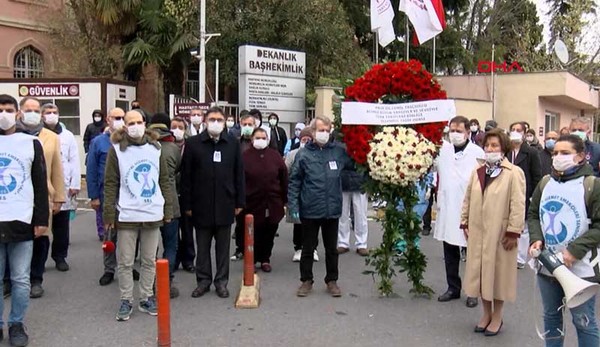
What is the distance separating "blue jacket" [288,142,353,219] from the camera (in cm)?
634

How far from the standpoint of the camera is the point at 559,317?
4195 mm

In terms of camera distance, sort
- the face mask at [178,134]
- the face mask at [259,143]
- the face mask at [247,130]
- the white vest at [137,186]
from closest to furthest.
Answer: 1. the white vest at [137,186]
2. the face mask at [178,134]
3. the face mask at [259,143]
4. the face mask at [247,130]

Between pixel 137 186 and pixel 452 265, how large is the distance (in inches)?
129

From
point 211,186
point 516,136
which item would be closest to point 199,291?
point 211,186

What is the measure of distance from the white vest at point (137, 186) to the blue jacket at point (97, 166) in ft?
5.88

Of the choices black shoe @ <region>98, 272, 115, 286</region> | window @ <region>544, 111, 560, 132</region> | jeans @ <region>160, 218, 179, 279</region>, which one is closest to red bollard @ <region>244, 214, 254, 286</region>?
jeans @ <region>160, 218, 179, 279</region>

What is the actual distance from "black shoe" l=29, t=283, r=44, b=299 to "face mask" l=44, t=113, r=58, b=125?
193 centimetres

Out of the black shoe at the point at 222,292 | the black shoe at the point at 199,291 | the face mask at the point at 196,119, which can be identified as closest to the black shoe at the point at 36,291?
the black shoe at the point at 199,291

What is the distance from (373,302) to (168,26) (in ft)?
54.1

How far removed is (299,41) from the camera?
737 inches

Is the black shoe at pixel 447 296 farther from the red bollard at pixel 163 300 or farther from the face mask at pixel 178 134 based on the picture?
the face mask at pixel 178 134

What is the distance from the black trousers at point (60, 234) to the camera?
293 inches

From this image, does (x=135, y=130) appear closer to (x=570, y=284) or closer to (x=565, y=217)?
(x=565, y=217)

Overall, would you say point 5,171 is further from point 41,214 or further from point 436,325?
point 436,325
